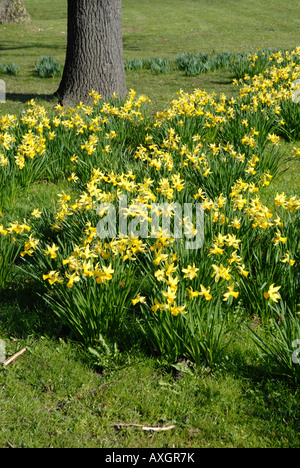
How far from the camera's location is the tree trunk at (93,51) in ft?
23.3

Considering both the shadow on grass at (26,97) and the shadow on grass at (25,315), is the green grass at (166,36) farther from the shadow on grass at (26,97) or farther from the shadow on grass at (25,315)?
the shadow on grass at (25,315)

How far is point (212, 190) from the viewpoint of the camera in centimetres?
415

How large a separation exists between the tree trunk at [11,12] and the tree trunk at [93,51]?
15.8 meters

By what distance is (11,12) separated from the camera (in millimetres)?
21047

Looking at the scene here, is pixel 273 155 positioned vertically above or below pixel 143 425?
above

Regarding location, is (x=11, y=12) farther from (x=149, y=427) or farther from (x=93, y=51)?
(x=149, y=427)

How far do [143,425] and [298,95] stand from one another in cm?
504

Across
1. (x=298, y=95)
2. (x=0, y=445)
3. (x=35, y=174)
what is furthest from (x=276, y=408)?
(x=298, y=95)

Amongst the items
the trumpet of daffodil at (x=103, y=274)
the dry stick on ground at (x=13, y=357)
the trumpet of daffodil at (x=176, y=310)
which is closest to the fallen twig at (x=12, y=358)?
the dry stick on ground at (x=13, y=357)

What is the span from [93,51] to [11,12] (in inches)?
648

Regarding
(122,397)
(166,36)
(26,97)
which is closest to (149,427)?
(122,397)

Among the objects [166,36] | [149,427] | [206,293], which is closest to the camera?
[149,427]

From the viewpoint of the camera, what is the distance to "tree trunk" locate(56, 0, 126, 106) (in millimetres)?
7109
